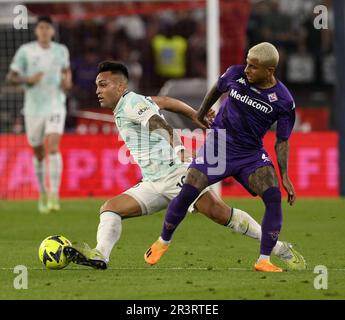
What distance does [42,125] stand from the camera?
18188 mm

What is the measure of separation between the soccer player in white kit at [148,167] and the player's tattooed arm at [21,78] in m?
7.33

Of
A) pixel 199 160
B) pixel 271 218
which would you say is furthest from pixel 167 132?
pixel 271 218

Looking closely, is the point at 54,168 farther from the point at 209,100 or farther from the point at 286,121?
the point at 286,121

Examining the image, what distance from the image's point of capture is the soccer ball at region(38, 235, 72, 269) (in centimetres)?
1040

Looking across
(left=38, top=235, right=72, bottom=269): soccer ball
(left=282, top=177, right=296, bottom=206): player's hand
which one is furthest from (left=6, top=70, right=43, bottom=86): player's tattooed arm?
(left=282, top=177, right=296, bottom=206): player's hand

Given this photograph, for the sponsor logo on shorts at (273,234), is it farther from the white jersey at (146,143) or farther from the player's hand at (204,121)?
the player's hand at (204,121)

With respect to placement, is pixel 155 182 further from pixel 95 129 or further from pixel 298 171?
pixel 95 129

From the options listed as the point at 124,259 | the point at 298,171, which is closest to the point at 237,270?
the point at 124,259

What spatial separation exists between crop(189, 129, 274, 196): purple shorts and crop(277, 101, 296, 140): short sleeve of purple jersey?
9.9 inches

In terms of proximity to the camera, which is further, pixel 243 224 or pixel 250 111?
pixel 243 224

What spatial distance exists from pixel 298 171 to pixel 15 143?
4779 millimetres

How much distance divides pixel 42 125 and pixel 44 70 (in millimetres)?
834

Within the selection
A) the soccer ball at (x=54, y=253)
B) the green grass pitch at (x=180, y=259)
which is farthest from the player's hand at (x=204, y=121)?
the soccer ball at (x=54, y=253)

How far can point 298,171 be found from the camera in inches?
802
